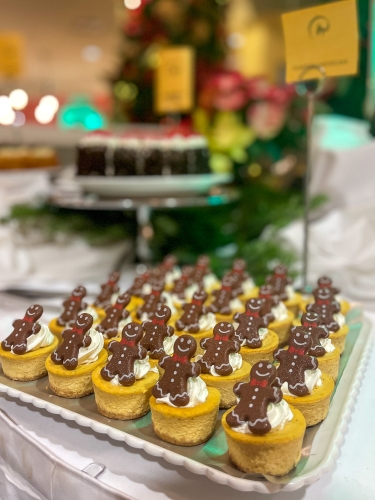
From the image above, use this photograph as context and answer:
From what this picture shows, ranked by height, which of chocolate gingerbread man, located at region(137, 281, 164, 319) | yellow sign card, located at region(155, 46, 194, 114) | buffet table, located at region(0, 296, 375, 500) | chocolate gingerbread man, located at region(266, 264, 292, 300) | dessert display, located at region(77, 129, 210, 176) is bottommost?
buffet table, located at region(0, 296, 375, 500)

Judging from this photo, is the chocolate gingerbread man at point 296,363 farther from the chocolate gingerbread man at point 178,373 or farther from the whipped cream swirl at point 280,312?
the whipped cream swirl at point 280,312

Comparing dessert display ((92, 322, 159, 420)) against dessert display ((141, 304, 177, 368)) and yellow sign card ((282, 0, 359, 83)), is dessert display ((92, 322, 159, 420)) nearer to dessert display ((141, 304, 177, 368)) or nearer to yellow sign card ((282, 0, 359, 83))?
dessert display ((141, 304, 177, 368))

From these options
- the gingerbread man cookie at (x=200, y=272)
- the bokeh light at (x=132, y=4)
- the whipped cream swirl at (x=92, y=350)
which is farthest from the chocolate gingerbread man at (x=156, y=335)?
the bokeh light at (x=132, y=4)

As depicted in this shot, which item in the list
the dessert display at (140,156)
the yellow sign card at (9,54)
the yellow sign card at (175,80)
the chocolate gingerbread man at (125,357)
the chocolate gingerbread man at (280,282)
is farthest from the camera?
the yellow sign card at (9,54)

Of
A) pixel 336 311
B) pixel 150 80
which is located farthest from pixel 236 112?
pixel 336 311

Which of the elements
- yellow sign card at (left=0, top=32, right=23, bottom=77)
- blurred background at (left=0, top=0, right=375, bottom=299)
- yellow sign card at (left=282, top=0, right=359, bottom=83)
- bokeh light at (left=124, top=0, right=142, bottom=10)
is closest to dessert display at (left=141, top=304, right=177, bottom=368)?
blurred background at (left=0, top=0, right=375, bottom=299)

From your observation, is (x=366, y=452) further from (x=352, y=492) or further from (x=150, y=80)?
(x=150, y=80)
